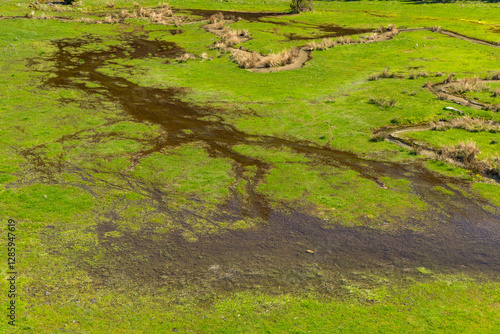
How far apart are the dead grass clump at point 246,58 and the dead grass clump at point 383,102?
16945 millimetres

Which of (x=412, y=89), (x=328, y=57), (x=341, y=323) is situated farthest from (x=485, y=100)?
(x=341, y=323)

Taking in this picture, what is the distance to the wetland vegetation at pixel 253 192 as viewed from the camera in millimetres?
12922

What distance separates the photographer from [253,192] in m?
20.3

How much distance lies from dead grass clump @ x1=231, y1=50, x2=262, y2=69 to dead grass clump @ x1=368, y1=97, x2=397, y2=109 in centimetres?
1694

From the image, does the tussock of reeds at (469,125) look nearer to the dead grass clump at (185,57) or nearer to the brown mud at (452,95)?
the brown mud at (452,95)

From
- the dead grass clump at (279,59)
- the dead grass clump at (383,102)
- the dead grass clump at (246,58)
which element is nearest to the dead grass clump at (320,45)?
the dead grass clump at (279,59)

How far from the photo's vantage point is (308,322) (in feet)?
40.0

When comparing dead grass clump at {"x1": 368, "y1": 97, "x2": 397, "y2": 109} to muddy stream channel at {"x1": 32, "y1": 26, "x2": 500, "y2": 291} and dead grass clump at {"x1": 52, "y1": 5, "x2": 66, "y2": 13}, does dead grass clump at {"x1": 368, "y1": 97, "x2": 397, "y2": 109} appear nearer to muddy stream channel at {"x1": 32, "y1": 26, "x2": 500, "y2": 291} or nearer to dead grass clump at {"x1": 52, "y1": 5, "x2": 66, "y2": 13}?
muddy stream channel at {"x1": 32, "y1": 26, "x2": 500, "y2": 291}

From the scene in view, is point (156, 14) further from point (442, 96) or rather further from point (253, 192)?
point (253, 192)

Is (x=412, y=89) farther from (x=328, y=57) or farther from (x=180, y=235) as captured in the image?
(x=180, y=235)

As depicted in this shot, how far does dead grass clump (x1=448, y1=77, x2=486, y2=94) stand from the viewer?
111 feet

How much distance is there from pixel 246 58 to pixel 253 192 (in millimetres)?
29018

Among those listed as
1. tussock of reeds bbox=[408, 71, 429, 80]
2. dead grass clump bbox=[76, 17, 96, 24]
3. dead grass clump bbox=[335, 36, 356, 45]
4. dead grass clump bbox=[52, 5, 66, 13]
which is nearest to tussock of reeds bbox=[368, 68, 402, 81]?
tussock of reeds bbox=[408, 71, 429, 80]

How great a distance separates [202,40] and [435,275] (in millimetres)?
51453
